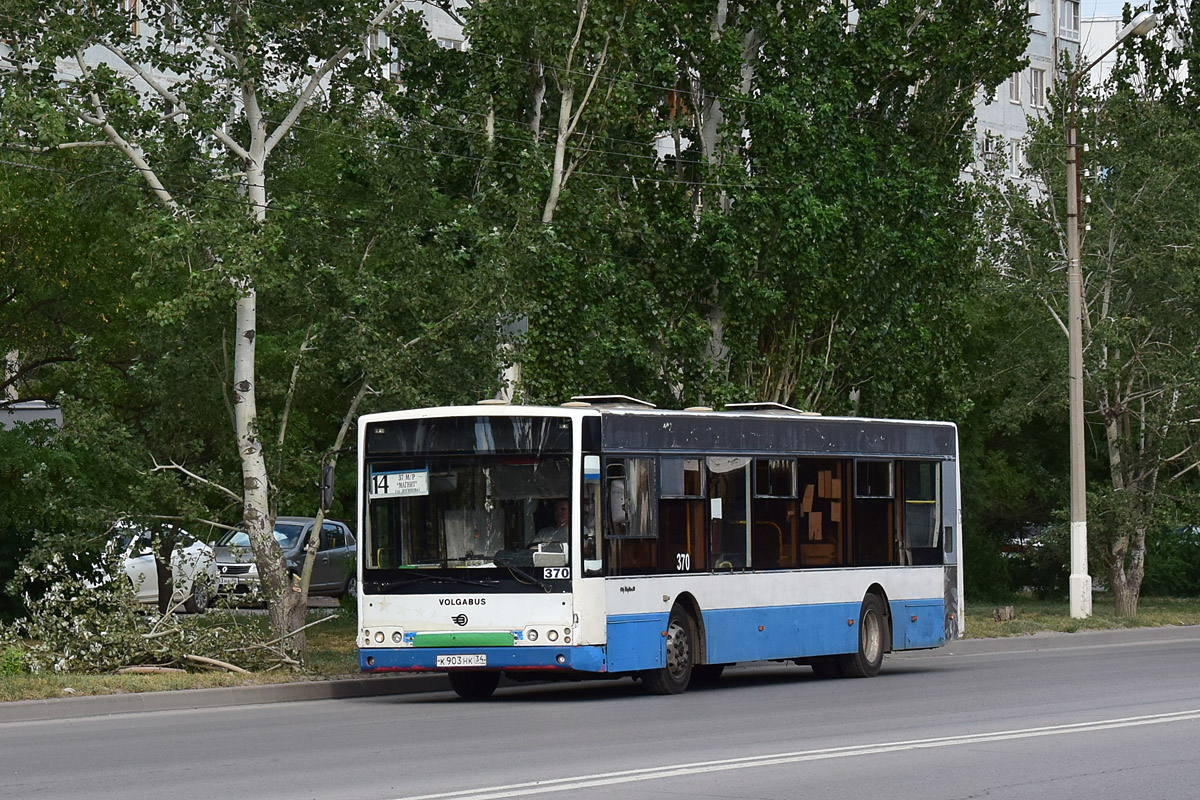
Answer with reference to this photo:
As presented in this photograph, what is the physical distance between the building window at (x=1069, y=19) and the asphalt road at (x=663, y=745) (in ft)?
236

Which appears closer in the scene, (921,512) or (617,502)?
(617,502)

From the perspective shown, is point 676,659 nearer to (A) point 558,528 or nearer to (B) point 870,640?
(A) point 558,528

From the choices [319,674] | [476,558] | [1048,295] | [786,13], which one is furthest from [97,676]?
[1048,295]

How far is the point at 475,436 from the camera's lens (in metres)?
19.7

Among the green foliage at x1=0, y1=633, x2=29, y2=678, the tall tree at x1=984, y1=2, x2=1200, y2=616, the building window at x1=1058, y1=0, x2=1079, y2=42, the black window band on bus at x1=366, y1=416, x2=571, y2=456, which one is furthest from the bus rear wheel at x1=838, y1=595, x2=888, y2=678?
the building window at x1=1058, y1=0, x2=1079, y2=42

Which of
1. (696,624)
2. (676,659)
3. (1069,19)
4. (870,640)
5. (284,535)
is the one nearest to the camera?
(676,659)

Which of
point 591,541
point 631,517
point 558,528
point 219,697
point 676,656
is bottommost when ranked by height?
point 219,697

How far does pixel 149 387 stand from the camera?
80.6 ft

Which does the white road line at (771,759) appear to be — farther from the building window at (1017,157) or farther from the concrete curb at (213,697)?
the building window at (1017,157)

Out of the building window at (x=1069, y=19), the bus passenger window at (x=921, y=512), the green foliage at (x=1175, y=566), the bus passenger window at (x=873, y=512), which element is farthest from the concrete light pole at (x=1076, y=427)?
the building window at (x=1069, y=19)

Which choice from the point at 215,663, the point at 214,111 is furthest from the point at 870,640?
the point at 214,111

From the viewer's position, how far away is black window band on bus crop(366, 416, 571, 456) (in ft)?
64.2

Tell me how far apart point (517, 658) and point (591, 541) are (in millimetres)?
1303

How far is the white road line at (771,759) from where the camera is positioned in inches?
453
